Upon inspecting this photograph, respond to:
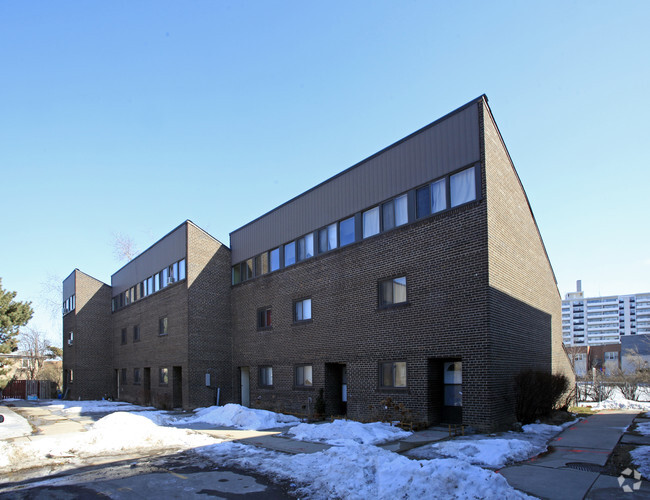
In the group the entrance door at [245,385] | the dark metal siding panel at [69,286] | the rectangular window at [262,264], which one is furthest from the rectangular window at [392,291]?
the dark metal siding panel at [69,286]

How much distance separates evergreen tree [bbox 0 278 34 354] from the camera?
39.3 metres

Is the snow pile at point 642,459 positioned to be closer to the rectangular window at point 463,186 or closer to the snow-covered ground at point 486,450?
the snow-covered ground at point 486,450

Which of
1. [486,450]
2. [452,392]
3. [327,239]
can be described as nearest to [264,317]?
[327,239]

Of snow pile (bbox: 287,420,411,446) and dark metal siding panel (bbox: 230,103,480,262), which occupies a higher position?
dark metal siding panel (bbox: 230,103,480,262)

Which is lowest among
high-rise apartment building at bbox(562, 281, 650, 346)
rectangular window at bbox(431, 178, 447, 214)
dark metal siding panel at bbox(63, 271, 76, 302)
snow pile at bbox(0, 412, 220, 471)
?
high-rise apartment building at bbox(562, 281, 650, 346)

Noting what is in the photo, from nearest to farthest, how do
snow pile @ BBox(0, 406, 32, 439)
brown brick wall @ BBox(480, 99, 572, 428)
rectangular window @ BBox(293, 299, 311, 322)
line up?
brown brick wall @ BBox(480, 99, 572, 428), snow pile @ BBox(0, 406, 32, 439), rectangular window @ BBox(293, 299, 311, 322)

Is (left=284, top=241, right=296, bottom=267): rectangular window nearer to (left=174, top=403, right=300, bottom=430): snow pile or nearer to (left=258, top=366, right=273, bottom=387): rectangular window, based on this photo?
(left=258, top=366, right=273, bottom=387): rectangular window

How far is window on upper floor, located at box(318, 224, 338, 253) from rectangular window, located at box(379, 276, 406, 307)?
11.0 ft

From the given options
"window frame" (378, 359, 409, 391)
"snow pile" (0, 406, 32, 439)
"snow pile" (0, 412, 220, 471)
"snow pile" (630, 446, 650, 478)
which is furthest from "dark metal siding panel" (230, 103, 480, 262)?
"snow pile" (0, 406, 32, 439)

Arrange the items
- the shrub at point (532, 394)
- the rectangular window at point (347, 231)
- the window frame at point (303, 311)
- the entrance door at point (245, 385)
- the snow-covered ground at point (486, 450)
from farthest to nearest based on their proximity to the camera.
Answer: the entrance door at point (245, 385) < the window frame at point (303, 311) < the rectangular window at point (347, 231) < the shrub at point (532, 394) < the snow-covered ground at point (486, 450)

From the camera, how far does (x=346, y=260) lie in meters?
19.9

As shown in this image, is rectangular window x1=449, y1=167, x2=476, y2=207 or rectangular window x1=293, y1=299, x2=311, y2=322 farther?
rectangular window x1=293, y1=299, x2=311, y2=322

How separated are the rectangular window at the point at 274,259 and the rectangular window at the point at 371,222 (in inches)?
257

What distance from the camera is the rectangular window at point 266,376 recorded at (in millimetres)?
24462
